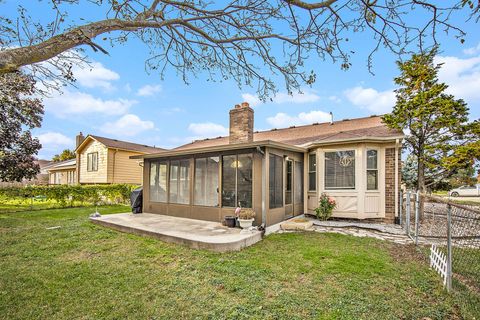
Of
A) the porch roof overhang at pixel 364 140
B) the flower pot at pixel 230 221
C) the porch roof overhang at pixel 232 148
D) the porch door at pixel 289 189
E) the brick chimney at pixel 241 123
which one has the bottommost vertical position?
the flower pot at pixel 230 221

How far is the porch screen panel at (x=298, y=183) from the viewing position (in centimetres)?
878

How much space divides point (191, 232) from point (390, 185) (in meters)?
6.42

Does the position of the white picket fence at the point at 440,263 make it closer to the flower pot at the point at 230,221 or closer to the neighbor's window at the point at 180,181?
the flower pot at the point at 230,221

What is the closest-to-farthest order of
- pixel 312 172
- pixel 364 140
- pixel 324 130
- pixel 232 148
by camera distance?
1. pixel 232 148
2. pixel 364 140
3. pixel 312 172
4. pixel 324 130

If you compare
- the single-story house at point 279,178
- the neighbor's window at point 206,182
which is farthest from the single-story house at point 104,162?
the neighbor's window at point 206,182

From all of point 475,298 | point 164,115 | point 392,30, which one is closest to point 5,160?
point 164,115

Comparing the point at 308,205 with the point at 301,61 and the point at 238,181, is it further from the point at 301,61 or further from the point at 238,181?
the point at 301,61

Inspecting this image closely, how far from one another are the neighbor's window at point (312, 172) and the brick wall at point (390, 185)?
2236mm

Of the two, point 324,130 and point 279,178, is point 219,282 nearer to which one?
point 279,178

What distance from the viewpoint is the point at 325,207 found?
327 inches

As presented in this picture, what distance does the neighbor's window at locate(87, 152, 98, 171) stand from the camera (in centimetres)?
1792

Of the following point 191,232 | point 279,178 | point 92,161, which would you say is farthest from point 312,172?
point 92,161

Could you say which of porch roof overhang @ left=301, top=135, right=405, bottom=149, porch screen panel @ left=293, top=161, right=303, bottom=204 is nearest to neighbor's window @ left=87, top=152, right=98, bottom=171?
porch screen panel @ left=293, top=161, right=303, bottom=204

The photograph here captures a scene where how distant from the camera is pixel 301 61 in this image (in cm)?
446
